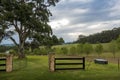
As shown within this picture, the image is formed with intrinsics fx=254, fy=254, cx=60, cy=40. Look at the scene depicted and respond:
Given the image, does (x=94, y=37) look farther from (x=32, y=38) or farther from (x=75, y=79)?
(x=75, y=79)

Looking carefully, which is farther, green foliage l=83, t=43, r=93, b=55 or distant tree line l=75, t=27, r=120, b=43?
distant tree line l=75, t=27, r=120, b=43

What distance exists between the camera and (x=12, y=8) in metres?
21.8

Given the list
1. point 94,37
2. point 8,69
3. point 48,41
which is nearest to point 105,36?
point 94,37

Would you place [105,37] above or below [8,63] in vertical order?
above

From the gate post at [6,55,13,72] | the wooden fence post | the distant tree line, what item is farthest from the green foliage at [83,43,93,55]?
the gate post at [6,55,13,72]

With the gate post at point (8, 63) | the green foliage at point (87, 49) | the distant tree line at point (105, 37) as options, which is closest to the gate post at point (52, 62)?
the gate post at point (8, 63)

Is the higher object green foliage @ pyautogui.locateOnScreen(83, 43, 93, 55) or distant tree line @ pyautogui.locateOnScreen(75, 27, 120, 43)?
distant tree line @ pyautogui.locateOnScreen(75, 27, 120, 43)

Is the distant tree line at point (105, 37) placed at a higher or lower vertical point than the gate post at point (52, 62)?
higher

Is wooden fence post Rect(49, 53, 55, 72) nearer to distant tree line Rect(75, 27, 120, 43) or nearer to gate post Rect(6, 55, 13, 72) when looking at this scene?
gate post Rect(6, 55, 13, 72)

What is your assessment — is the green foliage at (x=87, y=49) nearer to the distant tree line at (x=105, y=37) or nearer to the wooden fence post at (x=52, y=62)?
the distant tree line at (x=105, y=37)

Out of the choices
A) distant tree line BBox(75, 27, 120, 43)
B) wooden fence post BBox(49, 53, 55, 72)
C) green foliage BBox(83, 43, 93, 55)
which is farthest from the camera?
distant tree line BBox(75, 27, 120, 43)

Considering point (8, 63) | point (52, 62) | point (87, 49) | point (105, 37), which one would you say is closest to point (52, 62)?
point (52, 62)

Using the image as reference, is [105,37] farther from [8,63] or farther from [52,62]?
[8,63]

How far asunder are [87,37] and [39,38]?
98.2 m
